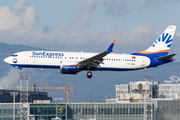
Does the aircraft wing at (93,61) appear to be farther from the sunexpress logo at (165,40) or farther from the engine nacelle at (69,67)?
the sunexpress logo at (165,40)

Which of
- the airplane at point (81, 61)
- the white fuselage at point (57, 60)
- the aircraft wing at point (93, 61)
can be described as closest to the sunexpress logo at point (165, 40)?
the airplane at point (81, 61)

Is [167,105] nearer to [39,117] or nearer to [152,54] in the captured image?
[39,117]

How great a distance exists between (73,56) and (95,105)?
50.3m

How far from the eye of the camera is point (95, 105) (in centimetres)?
12262

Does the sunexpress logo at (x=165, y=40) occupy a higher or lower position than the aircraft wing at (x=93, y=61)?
higher

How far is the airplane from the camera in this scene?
73188 mm

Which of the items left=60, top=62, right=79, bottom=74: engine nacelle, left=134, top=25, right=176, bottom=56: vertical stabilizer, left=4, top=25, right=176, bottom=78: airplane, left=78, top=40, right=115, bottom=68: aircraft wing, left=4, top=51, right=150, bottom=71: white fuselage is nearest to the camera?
left=78, top=40, right=115, bottom=68: aircraft wing

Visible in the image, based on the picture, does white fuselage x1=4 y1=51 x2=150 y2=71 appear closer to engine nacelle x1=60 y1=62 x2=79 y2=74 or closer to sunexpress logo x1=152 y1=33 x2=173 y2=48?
engine nacelle x1=60 y1=62 x2=79 y2=74

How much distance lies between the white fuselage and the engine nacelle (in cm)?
112

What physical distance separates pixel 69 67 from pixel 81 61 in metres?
2.54

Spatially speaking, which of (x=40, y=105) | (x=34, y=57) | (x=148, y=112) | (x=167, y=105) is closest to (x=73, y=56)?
(x=34, y=57)

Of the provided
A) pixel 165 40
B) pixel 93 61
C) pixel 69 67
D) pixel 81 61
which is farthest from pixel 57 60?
pixel 165 40

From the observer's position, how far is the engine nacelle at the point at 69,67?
72.4 metres

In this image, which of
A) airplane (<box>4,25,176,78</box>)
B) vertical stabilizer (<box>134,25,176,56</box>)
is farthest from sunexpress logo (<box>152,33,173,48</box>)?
airplane (<box>4,25,176,78</box>)
